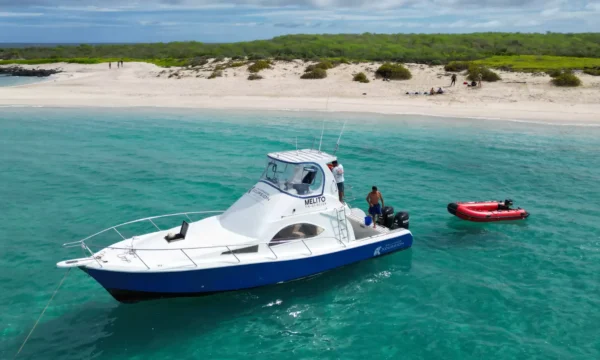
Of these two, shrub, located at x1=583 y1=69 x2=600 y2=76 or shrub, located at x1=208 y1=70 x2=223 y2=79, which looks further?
shrub, located at x1=208 y1=70 x2=223 y2=79

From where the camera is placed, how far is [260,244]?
12516 millimetres

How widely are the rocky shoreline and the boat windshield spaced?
67.2 m

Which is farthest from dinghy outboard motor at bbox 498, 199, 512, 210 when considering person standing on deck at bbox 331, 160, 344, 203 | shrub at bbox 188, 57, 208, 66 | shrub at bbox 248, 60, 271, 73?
shrub at bbox 188, 57, 208, 66

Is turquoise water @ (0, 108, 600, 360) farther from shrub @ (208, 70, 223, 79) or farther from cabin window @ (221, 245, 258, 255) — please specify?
shrub @ (208, 70, 223, 79)

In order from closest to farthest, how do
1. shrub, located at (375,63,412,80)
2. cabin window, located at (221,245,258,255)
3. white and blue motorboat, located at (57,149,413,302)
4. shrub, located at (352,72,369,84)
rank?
white and blue motorboat, located at (57,149,413,302), cabin window, located at (221,245,258,255), shrub, located at (352,72,369,84), shrub, located at (375,63,412,80)

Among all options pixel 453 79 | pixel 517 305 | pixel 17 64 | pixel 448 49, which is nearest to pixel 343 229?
pixel 517 305

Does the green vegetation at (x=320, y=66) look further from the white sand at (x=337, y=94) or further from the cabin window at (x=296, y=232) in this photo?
the cabin window at (x=296, y=232)

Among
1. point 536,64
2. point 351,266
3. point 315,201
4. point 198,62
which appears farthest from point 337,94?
point 315,201

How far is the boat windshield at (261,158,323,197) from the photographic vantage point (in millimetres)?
13669

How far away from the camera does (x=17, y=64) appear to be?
83500 millimetres

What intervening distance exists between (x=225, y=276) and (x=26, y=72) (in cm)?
7415

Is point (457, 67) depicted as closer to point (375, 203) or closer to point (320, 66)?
point (320, 66)

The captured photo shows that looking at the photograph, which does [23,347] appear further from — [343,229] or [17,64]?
[17,64]

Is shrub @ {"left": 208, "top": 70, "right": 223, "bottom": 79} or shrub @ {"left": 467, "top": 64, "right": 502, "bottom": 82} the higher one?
shrub @ {"left": 467, "top": 64, "right": 502, "bottom": 82}
